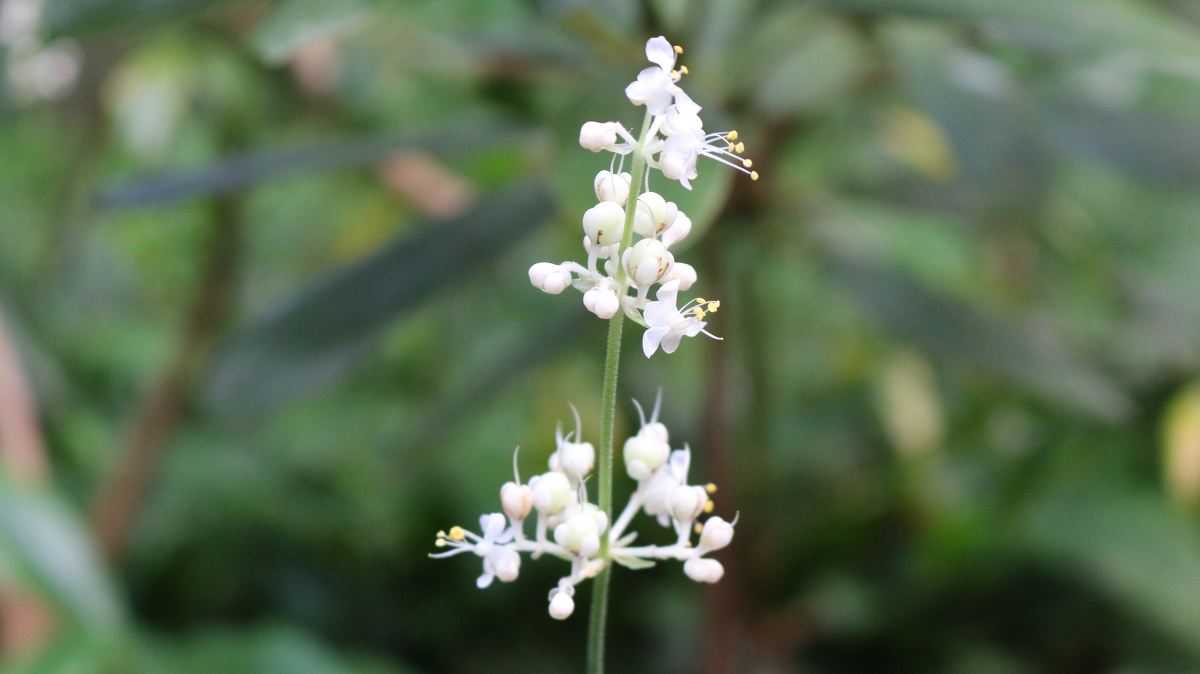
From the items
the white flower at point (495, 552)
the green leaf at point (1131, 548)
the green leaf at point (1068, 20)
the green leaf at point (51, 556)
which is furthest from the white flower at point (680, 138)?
the green leaf at point (1131, 548)

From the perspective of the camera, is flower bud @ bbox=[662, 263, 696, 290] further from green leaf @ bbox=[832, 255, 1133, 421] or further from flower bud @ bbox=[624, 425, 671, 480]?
green leaf @ bbox=[832, 255, 1133, 421]

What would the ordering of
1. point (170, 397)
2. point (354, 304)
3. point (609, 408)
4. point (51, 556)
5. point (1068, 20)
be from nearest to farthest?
1. point (609, 408)
2. point (1068, 20)
3. point (354, 304)
4. point (51, 556)
5. point (170, 397)

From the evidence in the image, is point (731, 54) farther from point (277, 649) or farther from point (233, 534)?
point (233, 534)

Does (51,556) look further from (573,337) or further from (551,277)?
(551,277)

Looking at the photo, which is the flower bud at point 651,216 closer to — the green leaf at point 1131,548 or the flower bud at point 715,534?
the flower bud at point 715,534

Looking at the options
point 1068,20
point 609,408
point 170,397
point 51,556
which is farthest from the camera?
point 170,397

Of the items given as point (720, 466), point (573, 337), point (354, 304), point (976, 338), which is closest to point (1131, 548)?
point (976, 338)
